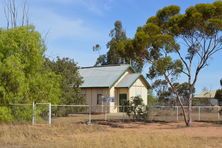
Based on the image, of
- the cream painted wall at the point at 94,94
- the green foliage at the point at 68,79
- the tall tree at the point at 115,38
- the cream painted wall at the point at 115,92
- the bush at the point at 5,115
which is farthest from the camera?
the tall tree at the point at 115,38

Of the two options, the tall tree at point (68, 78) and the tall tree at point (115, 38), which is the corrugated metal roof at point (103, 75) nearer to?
the tall tree at point (68, 78)

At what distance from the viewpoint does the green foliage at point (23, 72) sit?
2742cm

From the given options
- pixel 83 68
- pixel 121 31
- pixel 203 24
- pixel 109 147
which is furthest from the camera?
pixel 121 31

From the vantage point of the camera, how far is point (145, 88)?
54625 millimetres

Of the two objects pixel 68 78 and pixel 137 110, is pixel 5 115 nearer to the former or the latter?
pixel 137 110

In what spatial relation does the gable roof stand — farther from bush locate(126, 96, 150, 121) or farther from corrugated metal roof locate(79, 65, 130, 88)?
bush locate(126, 96, 150, 121)

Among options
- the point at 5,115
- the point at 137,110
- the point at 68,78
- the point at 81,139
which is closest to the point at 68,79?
the point at 68,78

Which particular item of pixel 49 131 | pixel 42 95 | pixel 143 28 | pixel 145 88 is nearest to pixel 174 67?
pixel 143 28

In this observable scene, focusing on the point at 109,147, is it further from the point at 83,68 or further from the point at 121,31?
the point at 121,31

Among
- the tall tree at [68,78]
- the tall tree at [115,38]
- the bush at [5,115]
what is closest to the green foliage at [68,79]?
the tall tree at [68,78]

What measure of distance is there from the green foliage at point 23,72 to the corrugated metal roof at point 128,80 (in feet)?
72.2

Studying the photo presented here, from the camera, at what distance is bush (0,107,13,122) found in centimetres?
2664

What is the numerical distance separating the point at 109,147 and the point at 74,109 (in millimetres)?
28697

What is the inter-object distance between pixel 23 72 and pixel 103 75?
27016 millimetres
